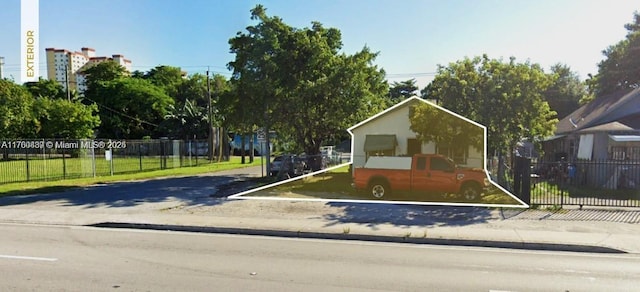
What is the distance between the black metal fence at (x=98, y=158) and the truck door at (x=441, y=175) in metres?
19.0

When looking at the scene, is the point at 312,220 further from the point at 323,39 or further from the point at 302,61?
the point at 323,39

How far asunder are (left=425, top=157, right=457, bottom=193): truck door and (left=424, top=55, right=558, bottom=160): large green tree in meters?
1.80

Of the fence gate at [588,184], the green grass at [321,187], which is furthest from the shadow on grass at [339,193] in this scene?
the fence gate at [588,184]

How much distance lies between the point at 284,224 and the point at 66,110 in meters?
45.4

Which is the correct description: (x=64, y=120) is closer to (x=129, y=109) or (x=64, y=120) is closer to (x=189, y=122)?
(x=189, y=122)

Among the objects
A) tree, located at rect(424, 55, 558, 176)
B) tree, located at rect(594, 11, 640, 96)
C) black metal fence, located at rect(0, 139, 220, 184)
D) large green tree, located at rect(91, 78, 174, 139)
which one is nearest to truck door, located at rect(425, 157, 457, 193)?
tree, located at rect(424, 55, 558, 176)

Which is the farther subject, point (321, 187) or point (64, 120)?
point (64, 120)

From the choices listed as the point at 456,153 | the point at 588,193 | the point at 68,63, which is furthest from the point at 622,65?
the point at 68,63

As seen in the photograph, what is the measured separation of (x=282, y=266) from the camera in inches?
270

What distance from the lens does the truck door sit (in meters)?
10.6

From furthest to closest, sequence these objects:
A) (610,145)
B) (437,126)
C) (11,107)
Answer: (11,107) → (610,145) → (437,126)

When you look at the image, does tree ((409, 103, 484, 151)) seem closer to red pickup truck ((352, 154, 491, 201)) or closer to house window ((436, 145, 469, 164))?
house window ((436, 145, 469, 164))

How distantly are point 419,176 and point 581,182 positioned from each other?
39.8 feet

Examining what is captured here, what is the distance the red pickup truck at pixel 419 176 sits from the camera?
10664 millimetres
